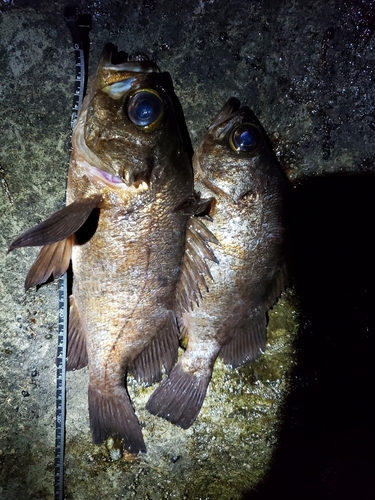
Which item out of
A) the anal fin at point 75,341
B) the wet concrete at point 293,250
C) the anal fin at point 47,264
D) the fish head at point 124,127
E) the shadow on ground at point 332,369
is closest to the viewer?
the fish head at point 124,127

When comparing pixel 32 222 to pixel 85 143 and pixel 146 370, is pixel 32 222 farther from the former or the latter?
pixel 146 370

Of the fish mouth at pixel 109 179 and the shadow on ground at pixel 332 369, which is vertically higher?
the fish mouth at pixel 109 179

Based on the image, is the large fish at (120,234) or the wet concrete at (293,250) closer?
the large fish at (120,234)

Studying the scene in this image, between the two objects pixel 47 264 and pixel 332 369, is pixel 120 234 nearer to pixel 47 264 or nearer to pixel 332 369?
pixel 47 264

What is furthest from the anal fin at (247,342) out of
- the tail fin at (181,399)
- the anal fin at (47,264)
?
the anal fin at (47,264)

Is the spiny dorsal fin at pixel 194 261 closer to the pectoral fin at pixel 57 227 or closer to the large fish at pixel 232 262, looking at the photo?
the large fish at pixel 232 262

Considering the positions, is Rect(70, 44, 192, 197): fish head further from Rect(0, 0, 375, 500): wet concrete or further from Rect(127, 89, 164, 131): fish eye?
Rect(0, 0, 375, 500): wet concrete
